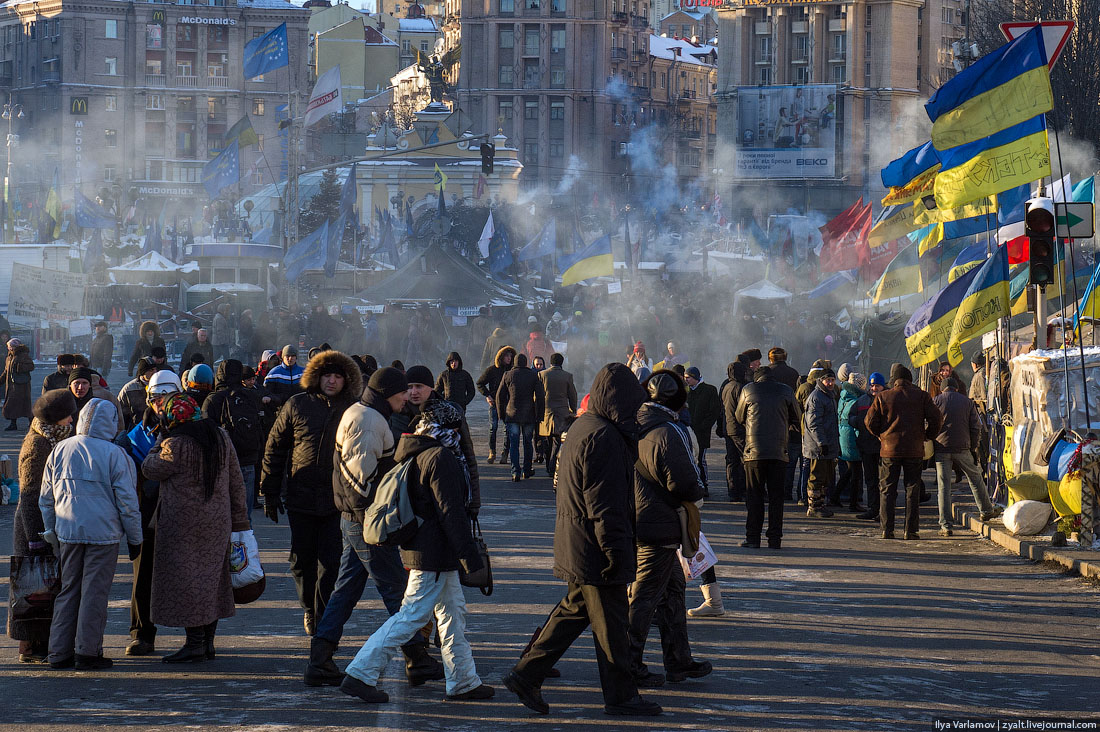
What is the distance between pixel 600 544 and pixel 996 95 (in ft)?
30.0

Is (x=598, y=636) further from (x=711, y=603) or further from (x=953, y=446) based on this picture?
(x=953, y=446)

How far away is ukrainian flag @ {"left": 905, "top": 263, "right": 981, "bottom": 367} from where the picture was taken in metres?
15.0

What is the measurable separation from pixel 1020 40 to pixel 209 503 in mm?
9756

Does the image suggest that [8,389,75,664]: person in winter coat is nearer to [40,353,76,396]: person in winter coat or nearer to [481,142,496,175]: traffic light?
[40,353,76,396]: person in winter coat

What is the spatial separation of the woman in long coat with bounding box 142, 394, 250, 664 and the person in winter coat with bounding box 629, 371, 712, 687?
87.1 inches

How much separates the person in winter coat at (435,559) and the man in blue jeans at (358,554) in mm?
383

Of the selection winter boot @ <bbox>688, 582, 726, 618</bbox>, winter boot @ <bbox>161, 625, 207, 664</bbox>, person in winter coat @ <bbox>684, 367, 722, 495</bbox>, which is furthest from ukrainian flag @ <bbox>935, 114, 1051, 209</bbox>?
winter boot @ <bbox>161, 625, 207, 664</bbox>

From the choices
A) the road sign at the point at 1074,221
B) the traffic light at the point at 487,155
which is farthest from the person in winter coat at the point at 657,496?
the traffic light at the point at 487,155

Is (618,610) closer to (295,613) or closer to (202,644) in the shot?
(202,644)

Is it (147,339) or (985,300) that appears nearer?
(985,300)

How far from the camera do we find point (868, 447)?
14352mm

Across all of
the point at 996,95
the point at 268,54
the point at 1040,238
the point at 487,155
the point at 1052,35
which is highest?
the point at 268,54

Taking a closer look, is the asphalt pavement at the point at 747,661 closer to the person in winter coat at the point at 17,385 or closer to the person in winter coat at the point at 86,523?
the person in winter coat at the point at 86,523

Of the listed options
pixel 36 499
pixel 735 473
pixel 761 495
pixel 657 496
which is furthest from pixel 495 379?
pixel 657 496
